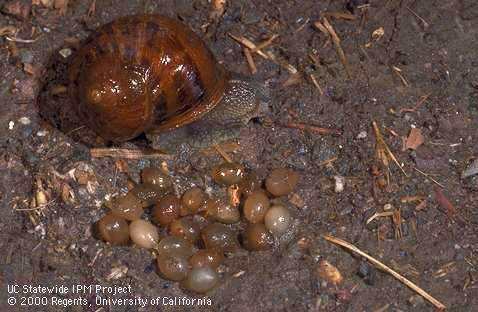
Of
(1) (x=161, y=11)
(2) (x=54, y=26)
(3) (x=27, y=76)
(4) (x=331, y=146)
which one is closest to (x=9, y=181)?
(3) (x=27, y=76)

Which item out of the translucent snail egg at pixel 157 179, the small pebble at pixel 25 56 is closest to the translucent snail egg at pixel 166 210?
the translucent snail egg at pixel 157 179

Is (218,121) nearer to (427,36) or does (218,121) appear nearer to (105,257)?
(105,257)

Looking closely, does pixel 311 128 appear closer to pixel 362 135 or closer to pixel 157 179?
pixel 362 135

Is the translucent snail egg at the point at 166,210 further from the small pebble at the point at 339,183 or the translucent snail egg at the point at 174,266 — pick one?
the small pebble at the point at 339,183

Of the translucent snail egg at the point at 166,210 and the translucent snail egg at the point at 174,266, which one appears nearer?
the translucent snail egg at the point at 174,266

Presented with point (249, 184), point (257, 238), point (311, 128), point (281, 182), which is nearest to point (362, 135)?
point (311, 128)

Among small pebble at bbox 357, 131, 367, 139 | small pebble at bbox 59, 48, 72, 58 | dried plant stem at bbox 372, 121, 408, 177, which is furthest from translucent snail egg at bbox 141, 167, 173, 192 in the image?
dried plant stem at bbox 372, 121, 408, 177

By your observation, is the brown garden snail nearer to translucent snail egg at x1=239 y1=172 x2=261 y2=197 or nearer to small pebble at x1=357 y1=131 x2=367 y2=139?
translucent snail egg at x1=239 y1=172 x2=261 y2=197
